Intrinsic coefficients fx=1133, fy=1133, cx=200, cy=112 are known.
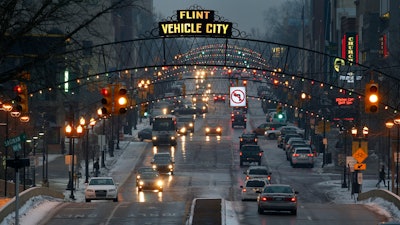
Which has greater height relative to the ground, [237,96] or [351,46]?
[351,46]

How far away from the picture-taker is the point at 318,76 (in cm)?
14288

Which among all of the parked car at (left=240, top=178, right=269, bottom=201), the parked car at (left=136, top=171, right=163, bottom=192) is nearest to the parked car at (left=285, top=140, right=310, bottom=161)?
the parked car at (left=136, top=171, right=163, bottom=192)

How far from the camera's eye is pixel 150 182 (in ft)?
224

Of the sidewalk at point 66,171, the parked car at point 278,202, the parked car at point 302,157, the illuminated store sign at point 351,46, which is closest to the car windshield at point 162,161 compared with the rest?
the sidewalk at point 66,171

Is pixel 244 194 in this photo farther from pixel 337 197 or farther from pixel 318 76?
pixel 318 76

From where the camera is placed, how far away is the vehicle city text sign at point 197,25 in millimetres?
49312

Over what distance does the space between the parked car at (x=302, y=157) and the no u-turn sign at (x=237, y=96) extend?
10.7m

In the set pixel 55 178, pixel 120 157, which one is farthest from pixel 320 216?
pixel 120 157

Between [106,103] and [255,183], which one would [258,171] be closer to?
[255,183]

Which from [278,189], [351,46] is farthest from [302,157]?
[278,189]

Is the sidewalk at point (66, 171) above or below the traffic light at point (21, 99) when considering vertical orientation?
below

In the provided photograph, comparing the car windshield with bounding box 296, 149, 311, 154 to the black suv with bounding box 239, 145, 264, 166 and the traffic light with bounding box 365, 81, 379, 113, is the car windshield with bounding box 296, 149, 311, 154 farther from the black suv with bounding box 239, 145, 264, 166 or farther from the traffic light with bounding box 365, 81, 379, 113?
the traffic light with bounding box 365, 81, 379, 113

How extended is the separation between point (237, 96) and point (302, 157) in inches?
564

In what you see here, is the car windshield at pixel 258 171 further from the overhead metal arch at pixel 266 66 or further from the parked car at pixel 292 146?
the parked car at pixel 292 146
